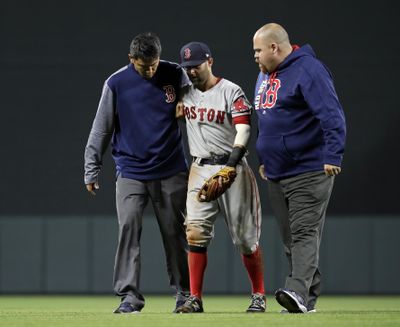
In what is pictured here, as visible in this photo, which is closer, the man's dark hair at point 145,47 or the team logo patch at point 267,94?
the team logo patch at point 267,94

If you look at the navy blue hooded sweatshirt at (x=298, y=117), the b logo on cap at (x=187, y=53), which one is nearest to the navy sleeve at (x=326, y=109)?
the navy blue hooded sweatshirt at (x=298, y=117)

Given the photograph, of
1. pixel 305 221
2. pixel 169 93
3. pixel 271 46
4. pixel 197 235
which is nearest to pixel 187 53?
pixel 169 93

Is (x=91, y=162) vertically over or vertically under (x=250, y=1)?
under

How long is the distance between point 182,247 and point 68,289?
552 cm

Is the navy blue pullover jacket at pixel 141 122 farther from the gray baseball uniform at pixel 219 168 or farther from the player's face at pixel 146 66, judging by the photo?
the gray baseball uniform at pixel 219 168

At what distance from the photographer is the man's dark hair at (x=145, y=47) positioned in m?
6.25

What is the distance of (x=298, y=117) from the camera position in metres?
5.99

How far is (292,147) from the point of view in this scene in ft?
19.7

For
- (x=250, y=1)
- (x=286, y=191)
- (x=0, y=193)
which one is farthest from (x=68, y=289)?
(x=286, y=191)

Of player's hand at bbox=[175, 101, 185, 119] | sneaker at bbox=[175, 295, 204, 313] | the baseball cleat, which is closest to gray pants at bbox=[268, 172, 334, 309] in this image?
sneaker at bbox=[175, 295, 204, 313]

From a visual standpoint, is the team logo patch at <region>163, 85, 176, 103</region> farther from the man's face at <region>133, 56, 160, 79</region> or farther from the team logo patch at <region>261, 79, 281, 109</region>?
the team logo patch at <region>261, 79, 281, 109</region>

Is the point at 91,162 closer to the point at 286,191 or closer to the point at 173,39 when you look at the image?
the point at 286,191

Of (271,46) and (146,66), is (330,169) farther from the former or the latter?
(146,66)

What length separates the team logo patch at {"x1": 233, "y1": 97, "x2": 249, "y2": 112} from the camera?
20.3ft
